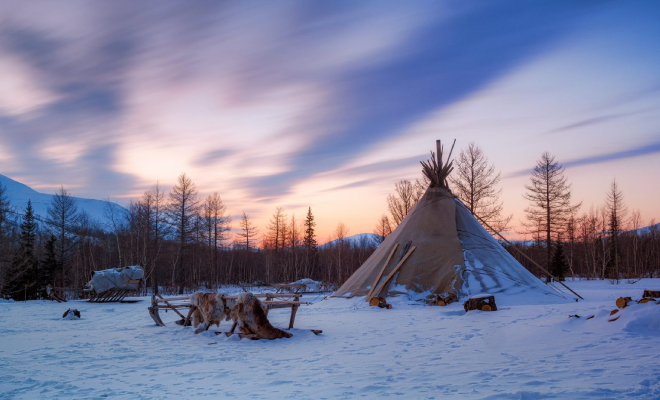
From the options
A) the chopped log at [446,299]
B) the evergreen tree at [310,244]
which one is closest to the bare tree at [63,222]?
the evergreen tree at [310,244]

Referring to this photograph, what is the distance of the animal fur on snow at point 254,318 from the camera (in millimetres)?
8156

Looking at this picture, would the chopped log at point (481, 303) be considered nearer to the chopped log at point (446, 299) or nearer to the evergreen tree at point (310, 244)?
the chopped log at point (446, 299)

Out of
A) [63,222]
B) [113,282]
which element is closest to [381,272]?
[113,282]

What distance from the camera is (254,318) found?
8.22 m

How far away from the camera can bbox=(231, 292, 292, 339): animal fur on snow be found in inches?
321

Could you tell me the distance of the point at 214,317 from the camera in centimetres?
881

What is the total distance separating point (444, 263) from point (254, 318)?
25.4 feet

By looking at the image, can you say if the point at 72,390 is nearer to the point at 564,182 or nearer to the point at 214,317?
the point at 214,317

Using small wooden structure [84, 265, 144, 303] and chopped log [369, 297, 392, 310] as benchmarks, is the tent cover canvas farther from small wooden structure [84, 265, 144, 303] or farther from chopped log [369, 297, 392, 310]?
small wooden structure [84, 265, 144, 303]

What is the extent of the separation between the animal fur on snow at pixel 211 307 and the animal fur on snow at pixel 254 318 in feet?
1.84

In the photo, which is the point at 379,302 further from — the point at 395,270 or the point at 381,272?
the point at 395,270

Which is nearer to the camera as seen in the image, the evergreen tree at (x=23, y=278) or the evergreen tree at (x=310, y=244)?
the evergreen tree at (x=23, y=278)

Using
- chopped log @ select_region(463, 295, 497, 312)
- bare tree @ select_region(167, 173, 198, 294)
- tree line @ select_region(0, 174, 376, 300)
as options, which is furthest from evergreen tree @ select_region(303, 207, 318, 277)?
chopped log @ select_region(463, 295, 497, 312)

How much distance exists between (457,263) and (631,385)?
9908 millimetres
